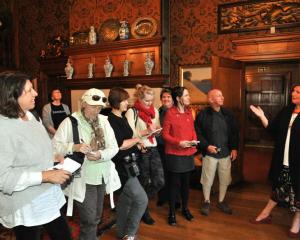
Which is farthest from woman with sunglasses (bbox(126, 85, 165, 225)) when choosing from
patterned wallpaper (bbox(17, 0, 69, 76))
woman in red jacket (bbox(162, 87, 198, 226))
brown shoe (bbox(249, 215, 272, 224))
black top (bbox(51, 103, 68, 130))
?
patterned wallpaper (bbox(17, 0, 69, 76))

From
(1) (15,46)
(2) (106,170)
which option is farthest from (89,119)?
(1) (15,46)

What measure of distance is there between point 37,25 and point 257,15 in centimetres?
503

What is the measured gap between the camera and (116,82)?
216 inches

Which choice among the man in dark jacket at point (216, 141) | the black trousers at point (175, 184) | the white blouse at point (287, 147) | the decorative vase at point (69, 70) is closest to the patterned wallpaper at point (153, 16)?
the decorative vase at point (69, 70)

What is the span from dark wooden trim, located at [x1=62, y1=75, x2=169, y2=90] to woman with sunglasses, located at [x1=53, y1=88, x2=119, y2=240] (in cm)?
286

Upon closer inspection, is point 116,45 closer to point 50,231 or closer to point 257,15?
point 257,15

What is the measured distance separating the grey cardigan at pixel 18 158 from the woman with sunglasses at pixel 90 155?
45cm

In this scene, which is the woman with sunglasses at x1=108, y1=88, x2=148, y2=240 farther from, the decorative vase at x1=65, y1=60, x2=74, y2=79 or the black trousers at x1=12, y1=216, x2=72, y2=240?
the decorative vase at x1=65, y1=60, x2=74, y2=79

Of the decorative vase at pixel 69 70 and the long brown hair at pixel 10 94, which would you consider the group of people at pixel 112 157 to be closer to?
the long brown hair at pixel 10 94

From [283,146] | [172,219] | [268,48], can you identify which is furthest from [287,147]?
[268,48]

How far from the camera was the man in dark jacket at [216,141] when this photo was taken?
3449 millimetres

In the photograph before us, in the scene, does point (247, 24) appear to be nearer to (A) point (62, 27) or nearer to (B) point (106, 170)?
(B) point (106, 170)

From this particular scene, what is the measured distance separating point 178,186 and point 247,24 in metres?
2.81

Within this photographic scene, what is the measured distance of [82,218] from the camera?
2145mm
